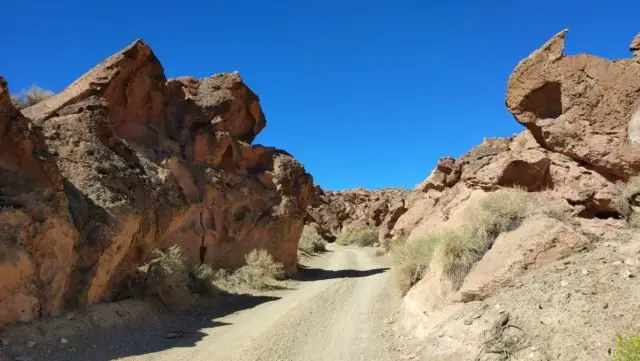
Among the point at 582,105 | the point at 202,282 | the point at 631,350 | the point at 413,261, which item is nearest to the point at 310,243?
the point at 202,282

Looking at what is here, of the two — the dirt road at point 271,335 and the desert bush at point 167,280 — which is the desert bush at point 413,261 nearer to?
the dirt road at point 271,335

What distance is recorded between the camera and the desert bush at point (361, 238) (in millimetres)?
46759

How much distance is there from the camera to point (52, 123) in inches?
463

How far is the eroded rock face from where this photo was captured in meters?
8.90

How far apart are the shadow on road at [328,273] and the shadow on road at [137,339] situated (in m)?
9.56

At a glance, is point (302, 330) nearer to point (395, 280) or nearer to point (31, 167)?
point (395, 280)

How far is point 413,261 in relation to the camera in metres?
11.6

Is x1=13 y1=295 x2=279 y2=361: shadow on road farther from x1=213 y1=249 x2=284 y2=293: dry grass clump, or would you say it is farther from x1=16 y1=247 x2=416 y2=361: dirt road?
x1=213 y1=249 x2=284 y2=293: dry grass clump

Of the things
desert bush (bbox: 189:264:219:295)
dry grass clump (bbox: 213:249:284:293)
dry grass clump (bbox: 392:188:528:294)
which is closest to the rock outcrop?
dry grass clump (bbox: 213:249:284:293)

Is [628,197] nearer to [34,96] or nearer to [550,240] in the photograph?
[550,240]

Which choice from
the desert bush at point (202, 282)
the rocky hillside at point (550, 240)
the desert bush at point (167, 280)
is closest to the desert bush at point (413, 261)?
the rocky hillside at point (550, 240)

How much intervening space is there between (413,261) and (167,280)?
664 centimetres

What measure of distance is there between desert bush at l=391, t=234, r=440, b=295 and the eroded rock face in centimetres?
332

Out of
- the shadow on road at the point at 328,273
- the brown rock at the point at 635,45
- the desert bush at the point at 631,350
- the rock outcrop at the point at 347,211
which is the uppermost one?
the rock outcrop at the point at 347,211
